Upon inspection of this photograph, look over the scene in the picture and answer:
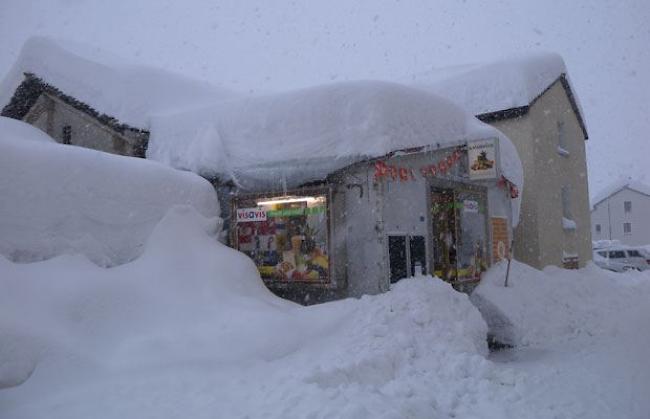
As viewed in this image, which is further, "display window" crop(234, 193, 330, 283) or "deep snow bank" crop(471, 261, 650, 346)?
"deep snow bank" crop(471, 261, 650, 346)

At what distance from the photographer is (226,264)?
28.1 ft

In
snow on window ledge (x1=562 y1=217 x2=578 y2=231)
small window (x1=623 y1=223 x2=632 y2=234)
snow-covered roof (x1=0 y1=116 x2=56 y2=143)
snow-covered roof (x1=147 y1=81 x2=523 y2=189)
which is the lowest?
small window (x1=623 y1=223 x2=632 y2=234)

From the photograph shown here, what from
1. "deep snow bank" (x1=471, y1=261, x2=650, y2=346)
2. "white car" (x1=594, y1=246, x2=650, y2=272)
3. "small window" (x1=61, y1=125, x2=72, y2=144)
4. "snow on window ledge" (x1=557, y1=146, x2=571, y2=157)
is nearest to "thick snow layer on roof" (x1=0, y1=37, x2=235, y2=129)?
"small window" (x1=61, y1=125, x2=72, y2=144)

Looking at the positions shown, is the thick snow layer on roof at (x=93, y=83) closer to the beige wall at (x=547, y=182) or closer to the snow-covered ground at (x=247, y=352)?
the snow-covered ground at (x=247, y=352)

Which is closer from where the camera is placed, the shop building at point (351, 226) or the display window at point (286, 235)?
the shop building at point (351, 226)

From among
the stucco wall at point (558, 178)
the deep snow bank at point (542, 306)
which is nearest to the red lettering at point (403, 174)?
the deep snow bank at point (542, 306)

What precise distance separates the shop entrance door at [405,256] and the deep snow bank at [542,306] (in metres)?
1.50

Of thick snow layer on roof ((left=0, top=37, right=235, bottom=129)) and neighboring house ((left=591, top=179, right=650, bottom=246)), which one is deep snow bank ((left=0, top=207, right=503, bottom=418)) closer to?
thick snow layer on roof ((left=0, top=37, right=235, bottom=129))

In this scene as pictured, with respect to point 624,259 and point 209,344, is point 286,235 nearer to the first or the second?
point 209,344

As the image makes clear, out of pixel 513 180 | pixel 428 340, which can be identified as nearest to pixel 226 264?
pixel 428 340

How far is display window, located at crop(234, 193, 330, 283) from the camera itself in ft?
30.4

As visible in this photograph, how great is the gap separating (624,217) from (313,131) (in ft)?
163

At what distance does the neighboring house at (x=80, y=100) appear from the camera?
13562mm

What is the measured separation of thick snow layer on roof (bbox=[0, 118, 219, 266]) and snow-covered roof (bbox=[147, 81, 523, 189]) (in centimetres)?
146
